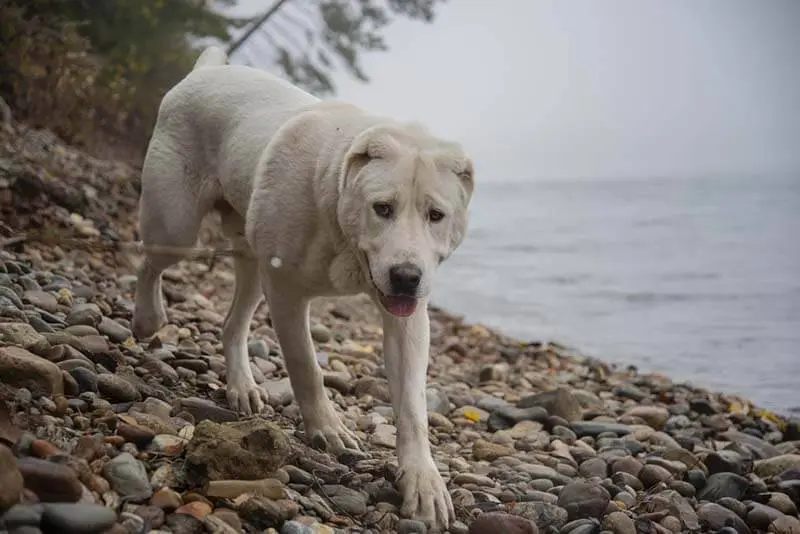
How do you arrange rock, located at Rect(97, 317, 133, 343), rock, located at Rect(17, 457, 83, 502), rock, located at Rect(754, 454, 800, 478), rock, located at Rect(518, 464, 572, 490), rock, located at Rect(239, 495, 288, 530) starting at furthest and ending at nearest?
rock, located at Rect(754, 454, 800, 478)
rock, located at Rect(97, 317, 133, 343)
rock, located at Rect(518, 464, 572, 490)
rock, located at Rect(239, 495, 288, 530)
rock, located at Rect(17, 457, 83, 502)

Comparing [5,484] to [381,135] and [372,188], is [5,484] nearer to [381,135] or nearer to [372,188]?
[372,188]

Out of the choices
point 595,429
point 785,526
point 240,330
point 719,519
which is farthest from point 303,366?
point 785,526

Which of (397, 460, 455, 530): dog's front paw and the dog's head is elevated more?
the dog's head

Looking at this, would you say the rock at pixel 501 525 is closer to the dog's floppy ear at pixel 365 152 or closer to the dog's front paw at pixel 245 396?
the dog's floppy ear at pixel 365 152

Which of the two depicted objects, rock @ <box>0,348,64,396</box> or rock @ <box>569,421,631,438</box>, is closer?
rock @ <box>0,348,64,396</box>

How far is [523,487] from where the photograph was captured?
3531 mm

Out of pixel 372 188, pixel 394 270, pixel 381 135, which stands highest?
pixel 381 135

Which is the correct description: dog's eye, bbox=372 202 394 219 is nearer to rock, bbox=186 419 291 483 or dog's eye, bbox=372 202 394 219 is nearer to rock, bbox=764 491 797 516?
rock, bbox=186 419 291 483

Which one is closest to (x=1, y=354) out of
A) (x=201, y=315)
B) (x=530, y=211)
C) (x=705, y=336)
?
(x=201, y=315)

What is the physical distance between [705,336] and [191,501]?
21.2 ft

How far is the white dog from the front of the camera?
2.95 meters

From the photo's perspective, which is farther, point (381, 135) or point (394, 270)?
point (381, 135)

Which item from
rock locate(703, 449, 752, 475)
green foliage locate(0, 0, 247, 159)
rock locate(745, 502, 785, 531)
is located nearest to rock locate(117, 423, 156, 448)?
rock locate(745, 502, 785, 531)

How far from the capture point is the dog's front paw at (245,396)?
382cm
